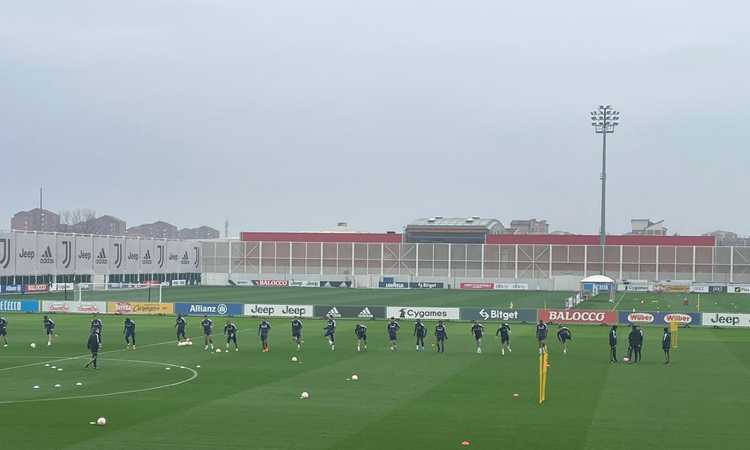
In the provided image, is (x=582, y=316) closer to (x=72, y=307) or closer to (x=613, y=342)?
(x=613, y=342)

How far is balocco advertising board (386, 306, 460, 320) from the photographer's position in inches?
2608

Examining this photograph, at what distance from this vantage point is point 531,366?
3831 cm

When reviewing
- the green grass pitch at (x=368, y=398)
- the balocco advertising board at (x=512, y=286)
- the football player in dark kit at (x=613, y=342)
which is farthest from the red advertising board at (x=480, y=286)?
the football player in dark kit at (x=613, y=342)

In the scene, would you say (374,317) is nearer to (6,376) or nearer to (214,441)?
(6,376)

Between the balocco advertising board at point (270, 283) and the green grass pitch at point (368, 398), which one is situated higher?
the green grass pitch at point (368, 398)

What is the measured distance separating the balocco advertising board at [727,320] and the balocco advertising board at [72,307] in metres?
45.4

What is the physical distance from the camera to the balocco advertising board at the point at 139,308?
72.1 metres

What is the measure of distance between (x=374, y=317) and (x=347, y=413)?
4197cm

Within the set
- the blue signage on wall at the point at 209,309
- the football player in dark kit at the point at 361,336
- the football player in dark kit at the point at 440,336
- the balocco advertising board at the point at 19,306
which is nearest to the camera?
the football player in dark kit at the point at 361,336

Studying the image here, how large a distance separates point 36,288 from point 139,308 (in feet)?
112

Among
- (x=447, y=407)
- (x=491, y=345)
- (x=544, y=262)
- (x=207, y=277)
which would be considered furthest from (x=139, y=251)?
(x=447, y=407)

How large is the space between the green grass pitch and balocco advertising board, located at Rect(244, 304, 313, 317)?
1938cm

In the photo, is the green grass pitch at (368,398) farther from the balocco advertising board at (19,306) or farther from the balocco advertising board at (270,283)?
the balocco advertising board at (270,283)

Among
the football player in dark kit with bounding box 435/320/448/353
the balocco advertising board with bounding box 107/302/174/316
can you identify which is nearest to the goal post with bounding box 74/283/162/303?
the balocco advertising board with bounding box 107/302/174/316
